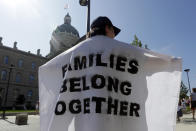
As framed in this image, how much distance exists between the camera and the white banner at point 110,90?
4.30 ft

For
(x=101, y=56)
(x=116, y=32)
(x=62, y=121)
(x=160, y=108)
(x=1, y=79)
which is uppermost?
(x=1, y=79)

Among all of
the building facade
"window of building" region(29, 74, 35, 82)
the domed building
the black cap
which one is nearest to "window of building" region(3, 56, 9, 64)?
the building facade

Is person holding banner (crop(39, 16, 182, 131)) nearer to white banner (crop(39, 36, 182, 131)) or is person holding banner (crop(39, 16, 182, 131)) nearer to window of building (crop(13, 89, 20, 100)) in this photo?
white banner (crop(39, 36, 182, 131))

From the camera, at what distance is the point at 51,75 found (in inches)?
63.6

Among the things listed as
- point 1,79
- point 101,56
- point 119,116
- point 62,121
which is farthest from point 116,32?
point 1,79

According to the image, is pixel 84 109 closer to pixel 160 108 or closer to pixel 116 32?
pixel 160 108

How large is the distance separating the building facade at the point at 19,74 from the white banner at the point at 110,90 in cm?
4357

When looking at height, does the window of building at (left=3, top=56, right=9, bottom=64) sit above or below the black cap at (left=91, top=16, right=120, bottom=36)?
above

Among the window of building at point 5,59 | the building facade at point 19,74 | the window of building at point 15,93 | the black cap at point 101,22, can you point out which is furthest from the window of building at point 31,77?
the black cap at point 101,22

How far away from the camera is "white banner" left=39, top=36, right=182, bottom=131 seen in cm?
131

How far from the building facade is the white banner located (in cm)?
4357

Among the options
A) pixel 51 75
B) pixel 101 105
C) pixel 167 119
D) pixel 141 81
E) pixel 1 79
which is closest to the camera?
pixel 101 105

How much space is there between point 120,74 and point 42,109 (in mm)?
776

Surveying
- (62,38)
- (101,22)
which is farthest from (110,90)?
(62,38)
